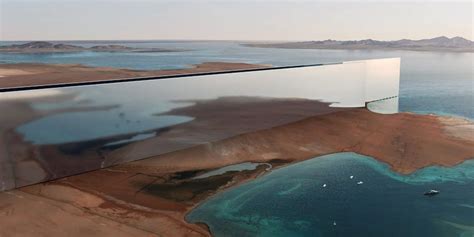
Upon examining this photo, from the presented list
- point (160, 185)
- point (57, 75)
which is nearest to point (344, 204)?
point (160, 185)

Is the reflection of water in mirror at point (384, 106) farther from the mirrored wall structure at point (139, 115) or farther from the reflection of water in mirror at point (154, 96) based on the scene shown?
the mirrored wall structure at point (139, 115)

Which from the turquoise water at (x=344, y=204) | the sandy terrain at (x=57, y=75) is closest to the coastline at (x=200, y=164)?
the turquoise water at (x=344, y=204)

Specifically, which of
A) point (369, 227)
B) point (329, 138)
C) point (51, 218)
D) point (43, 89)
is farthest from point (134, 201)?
point (329, 138)

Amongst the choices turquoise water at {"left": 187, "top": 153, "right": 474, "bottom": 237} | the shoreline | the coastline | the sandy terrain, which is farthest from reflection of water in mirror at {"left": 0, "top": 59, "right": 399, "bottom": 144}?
the sandy terrain

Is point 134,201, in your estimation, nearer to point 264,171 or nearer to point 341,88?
point 264,171

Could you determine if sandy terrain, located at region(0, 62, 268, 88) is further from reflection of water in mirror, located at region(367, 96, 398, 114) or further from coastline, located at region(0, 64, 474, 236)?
reflection of water in mirror, located at region(367, 96, 398, 114)
